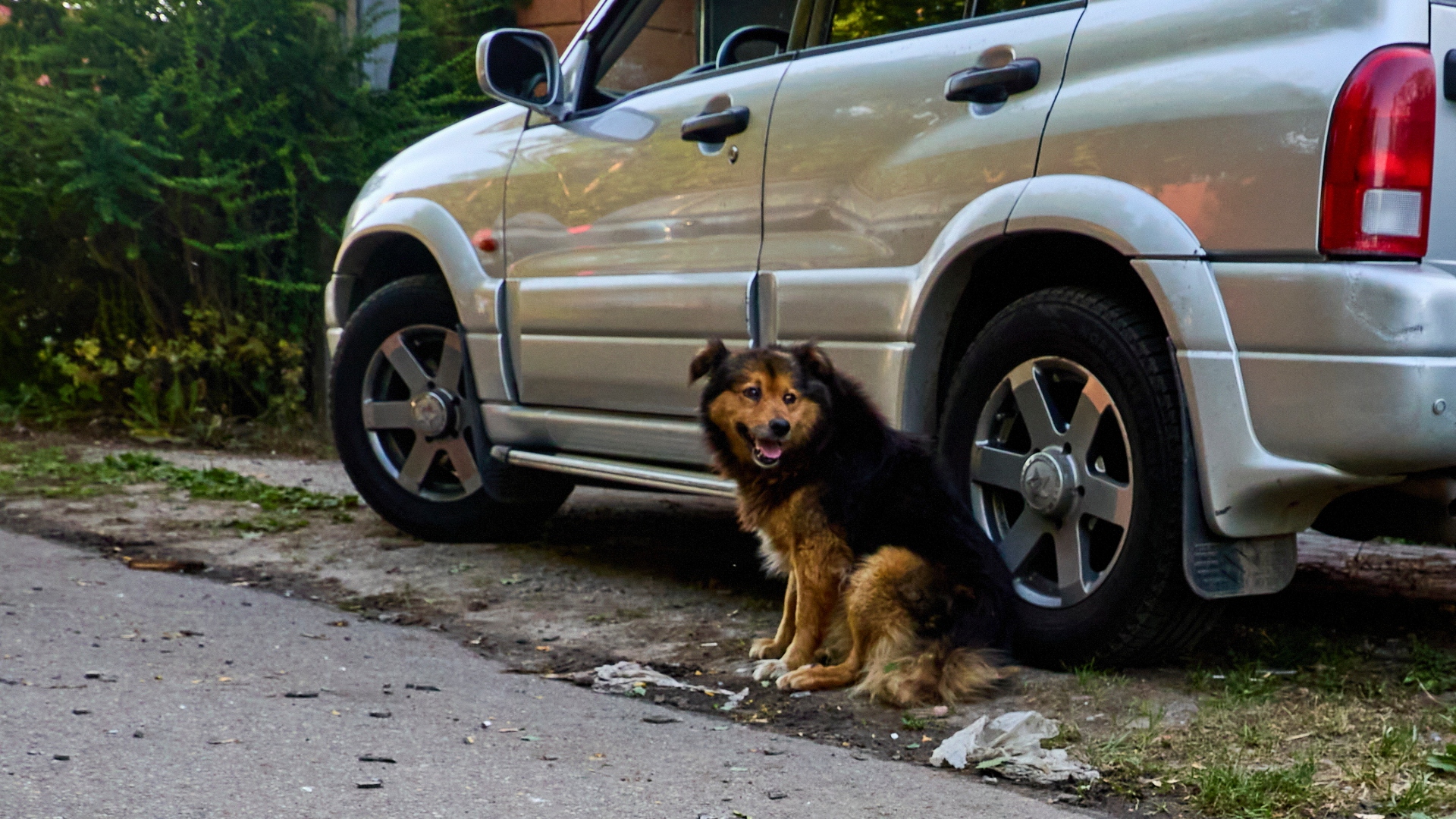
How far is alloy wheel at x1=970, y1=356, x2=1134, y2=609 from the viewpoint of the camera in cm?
374

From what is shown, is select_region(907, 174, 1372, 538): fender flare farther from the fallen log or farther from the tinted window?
the fallen log

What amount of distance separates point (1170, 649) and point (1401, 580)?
2073mm

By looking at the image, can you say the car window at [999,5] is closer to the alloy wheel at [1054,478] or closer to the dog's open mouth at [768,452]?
the alloy wheel at [1054,478]

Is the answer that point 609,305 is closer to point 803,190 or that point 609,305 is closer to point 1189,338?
point 803,190

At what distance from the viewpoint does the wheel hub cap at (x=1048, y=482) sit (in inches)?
149

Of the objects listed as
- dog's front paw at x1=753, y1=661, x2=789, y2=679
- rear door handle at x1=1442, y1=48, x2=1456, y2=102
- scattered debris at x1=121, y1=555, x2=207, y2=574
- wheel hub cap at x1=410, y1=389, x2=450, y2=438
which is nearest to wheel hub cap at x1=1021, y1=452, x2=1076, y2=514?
dog's front paw at x1=753, y1=661, x2=789, y2=679

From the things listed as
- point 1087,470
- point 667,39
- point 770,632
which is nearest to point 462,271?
point 667,39

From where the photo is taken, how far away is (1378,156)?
10.3 feet

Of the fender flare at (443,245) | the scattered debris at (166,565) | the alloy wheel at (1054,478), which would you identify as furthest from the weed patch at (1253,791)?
the scattered debris at (166,565)

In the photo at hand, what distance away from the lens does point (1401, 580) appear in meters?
5.36

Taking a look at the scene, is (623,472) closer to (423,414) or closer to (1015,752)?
(423,414)

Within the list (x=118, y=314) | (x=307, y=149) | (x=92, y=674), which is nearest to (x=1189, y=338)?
(x=92, y=674)

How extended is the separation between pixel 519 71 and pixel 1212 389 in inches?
120

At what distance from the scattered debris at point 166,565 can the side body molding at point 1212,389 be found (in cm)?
369
